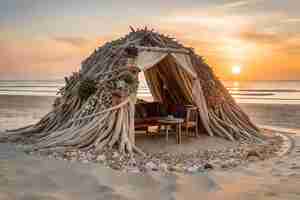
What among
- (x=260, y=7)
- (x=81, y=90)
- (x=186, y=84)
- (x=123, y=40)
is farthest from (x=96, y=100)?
(x=260, y=7)

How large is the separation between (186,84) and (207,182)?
439 cm

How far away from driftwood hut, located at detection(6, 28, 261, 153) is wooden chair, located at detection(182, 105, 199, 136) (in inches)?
6.1

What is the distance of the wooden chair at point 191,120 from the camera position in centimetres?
902

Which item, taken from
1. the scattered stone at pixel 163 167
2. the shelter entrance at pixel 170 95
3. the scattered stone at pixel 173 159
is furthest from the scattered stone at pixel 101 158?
the shelter entrance at pixel 170 95

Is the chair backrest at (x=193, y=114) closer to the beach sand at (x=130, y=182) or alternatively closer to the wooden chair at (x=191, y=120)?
the wooden chair at (x=191, y=120)

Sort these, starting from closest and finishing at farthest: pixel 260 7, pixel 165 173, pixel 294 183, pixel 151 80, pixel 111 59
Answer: pixel 294 183 → pixel 165 173 → pixel 111 59 → pixel 151 80 → pixel 260 7

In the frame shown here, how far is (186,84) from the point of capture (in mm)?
9617

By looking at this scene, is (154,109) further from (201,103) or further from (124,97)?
(124,97)

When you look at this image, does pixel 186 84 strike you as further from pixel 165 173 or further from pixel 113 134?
pixel 165 173

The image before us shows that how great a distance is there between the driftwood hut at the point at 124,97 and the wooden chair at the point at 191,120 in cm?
16

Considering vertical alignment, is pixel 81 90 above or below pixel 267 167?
above

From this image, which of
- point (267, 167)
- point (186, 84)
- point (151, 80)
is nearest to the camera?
point (267, 167)

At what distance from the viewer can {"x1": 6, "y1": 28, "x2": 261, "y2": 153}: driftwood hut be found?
7.64 m

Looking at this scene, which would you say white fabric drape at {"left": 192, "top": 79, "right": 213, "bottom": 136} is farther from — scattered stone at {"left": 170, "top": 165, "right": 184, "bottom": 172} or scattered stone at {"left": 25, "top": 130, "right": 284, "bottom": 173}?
scattered stone at {"left": 170, "top": 165, "right": 184, "bottom": 172}
